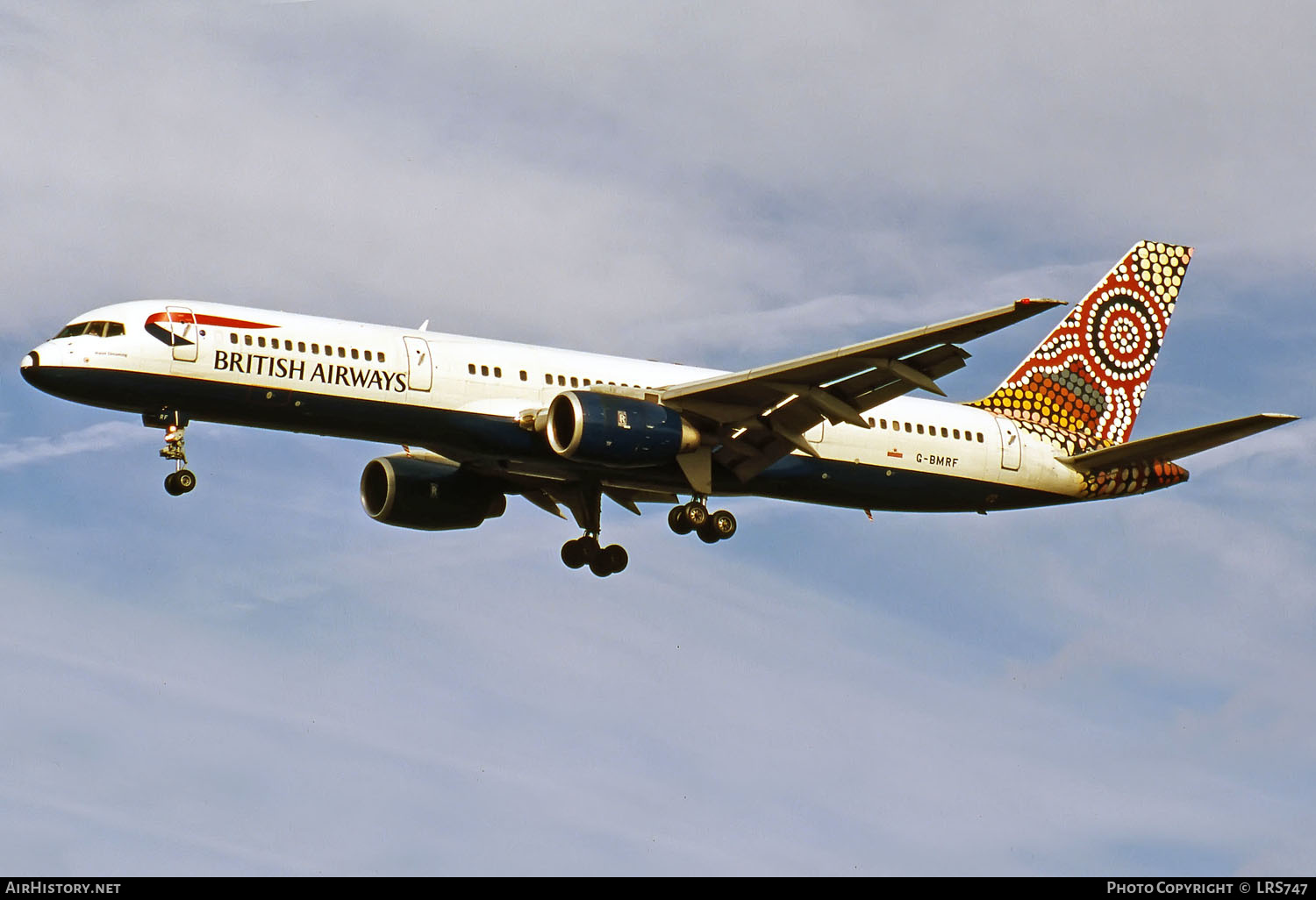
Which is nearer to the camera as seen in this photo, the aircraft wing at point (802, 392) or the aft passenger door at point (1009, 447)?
the aircraft wing at point (802, 392)

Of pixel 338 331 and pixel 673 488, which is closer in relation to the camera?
pixel 338 331

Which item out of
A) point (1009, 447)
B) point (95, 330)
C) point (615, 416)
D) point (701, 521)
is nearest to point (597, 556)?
point (701, 521)

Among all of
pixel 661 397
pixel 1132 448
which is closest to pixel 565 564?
pixel 661 397

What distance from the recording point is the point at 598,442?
41.1 m

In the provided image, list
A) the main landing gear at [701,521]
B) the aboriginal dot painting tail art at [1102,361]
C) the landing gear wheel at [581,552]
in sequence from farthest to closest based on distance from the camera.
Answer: the aboriginal dot painting tail art at [1102,361]
the landing gear wheel at [581,552]
the main landing gear at [701,521]

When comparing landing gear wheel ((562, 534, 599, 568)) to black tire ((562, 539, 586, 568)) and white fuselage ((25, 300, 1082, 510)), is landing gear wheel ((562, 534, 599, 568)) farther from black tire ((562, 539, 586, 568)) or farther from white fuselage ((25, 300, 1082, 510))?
white fuselage ((25, 300, 1082, 510))

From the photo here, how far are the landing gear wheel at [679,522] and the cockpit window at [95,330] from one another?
13501 mm

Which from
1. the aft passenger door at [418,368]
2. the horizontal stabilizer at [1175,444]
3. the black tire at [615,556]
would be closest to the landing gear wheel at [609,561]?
the black tire at [615,556]

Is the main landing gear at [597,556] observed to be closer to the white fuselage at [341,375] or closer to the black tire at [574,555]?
the black tire at [574,555]

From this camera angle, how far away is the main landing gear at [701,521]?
4500 cm

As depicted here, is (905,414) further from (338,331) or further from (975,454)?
(338,331)

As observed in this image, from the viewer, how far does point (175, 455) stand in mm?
40750

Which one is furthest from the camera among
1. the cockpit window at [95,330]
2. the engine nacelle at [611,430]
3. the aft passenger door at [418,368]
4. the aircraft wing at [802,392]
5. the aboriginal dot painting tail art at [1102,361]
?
the aboriginal dot painting tail art at [1102,361]
